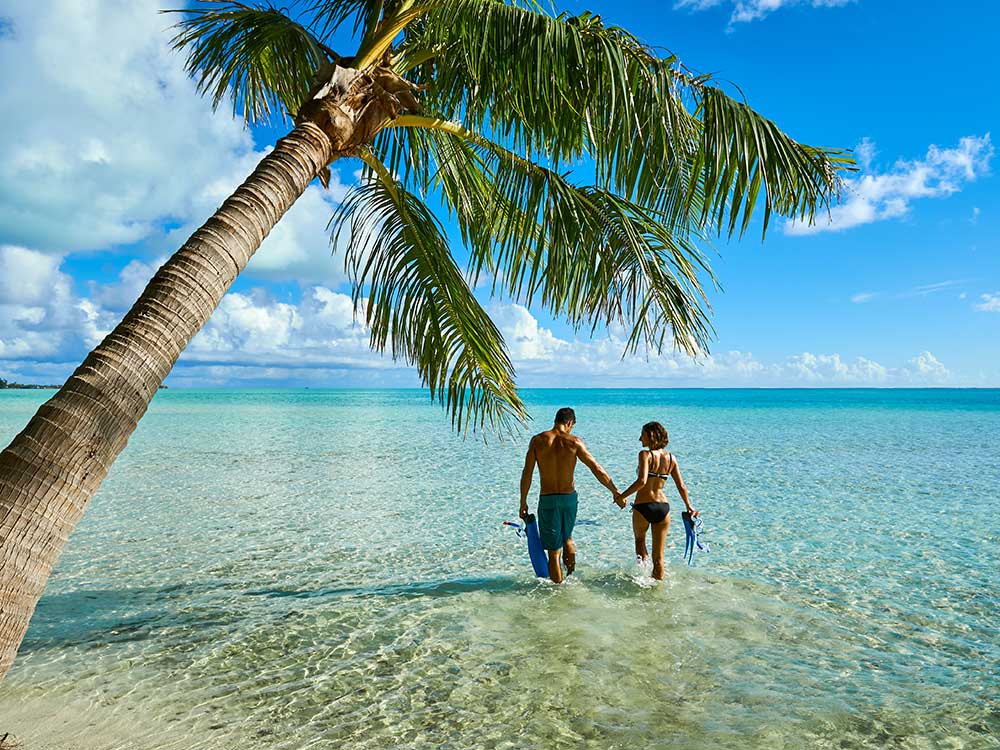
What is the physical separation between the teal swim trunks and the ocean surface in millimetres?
578

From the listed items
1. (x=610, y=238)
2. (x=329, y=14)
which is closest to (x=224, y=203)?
(x=610, y=238)

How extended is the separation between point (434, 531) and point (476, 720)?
6.02 m

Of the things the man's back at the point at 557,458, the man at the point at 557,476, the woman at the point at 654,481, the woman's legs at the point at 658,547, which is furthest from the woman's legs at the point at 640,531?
the man's back at the point at 557,458

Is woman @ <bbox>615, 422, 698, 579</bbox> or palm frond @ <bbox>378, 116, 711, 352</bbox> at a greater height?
Answer: palm frond @ <bbox>378, 116, 711, 352</bbox>

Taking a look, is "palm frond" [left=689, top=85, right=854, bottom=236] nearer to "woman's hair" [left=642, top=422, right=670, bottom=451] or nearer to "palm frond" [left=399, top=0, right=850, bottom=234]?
"palm frond" [left=399, top=0, right=850, bottom=234]

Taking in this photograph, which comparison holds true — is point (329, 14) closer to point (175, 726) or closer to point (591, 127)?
point (591, 127)

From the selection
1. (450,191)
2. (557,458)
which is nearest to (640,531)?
(557,458)

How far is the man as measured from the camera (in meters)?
6.78

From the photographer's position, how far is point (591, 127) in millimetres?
4863

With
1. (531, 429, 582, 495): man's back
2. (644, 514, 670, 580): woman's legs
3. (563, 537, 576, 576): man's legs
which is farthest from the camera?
(563, 537, 576, 576): man's legs

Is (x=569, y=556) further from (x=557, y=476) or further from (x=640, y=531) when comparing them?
(x=557, y=476)

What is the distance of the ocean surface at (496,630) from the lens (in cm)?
432

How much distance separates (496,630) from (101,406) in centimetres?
387

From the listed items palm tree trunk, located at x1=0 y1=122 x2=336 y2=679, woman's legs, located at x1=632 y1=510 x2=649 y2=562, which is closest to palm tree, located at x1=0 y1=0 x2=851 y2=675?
palm tree trunk, located at x1=0 y1=122 x2=336 y2=679
